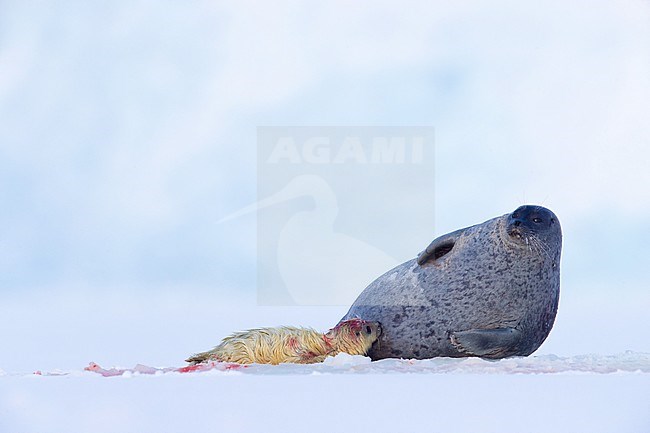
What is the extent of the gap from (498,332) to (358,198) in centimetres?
167

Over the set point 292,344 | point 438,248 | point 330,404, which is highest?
point 438,248

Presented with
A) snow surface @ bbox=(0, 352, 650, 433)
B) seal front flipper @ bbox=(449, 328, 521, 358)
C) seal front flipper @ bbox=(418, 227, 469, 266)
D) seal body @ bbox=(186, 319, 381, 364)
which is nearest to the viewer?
snow surface @ bbox=(0, 352, 650, 433)

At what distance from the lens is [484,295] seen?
5129mm

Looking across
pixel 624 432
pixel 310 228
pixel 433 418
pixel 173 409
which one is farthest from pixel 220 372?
pixel 310 228

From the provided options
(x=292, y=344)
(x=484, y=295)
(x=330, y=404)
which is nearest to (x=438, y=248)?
(x=484, y=295)

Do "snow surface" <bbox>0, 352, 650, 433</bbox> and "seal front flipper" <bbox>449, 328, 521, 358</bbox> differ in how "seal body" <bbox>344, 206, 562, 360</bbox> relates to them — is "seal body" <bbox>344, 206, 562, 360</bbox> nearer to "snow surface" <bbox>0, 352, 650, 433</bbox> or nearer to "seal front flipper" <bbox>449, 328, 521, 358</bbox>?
"seal front flipper" <bbox>449, 328, 521, 358</bbox>

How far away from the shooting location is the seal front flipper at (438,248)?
17.9 feet

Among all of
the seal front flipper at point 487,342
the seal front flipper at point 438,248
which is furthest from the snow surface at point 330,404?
the seal front flipper at point 438,248

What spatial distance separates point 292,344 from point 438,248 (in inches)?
43.3

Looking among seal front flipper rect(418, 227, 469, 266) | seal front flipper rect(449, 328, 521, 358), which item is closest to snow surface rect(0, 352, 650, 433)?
seal front flipper rect(449, 328, 521, 358)

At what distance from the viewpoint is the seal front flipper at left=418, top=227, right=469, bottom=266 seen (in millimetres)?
5449

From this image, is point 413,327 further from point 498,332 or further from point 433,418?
point 433,418

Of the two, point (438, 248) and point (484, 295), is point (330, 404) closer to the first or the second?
point (484, 295)

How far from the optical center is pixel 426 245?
5.79m
